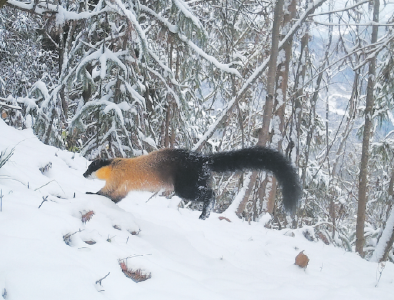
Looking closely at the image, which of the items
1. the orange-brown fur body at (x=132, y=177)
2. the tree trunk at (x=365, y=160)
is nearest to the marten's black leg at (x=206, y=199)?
the orange-brown fur body at (x=132, y=177)

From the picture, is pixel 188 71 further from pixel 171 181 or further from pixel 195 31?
pixel 171 181

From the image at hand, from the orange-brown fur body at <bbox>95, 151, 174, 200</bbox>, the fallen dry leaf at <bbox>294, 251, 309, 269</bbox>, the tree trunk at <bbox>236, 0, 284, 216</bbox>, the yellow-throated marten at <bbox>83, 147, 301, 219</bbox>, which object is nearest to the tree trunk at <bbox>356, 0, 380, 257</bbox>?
the tree trunk at <bbox>236, 0, 284, 216</bbox>

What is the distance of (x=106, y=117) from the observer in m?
6.05

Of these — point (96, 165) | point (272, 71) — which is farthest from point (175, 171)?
point (272, 71)

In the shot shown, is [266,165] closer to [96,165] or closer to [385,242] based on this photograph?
[96,165]

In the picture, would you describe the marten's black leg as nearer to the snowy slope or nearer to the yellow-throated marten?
the yellow-throated marten

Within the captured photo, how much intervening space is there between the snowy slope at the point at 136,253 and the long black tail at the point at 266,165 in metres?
0.72

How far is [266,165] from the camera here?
13.1ft

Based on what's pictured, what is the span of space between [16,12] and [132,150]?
14.9 feet

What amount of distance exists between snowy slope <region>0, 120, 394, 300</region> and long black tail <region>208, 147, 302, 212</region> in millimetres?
715

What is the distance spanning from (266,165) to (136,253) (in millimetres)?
2058

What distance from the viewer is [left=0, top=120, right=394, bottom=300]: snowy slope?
1589 mm

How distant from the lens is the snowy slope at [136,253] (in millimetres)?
1589

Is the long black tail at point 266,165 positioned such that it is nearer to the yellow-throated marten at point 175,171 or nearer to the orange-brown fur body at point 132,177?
the yellow-throated marten at point 175,171
